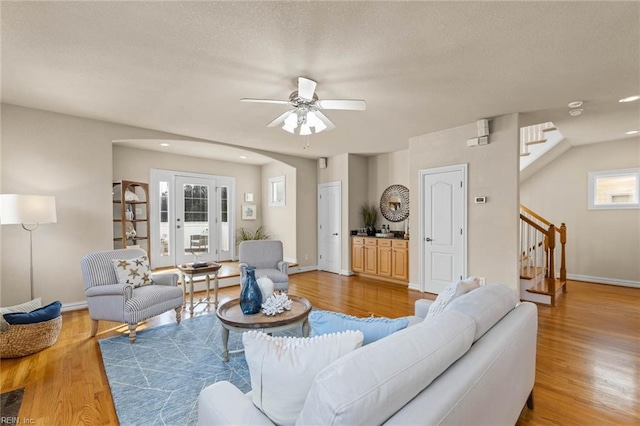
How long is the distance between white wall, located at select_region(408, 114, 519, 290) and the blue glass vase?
3229 mm

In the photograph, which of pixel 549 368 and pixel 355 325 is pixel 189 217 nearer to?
pixel 355 325

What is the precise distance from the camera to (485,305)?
5.06 feet

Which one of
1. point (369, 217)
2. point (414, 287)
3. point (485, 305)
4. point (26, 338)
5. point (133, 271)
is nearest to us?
point (485, 305)

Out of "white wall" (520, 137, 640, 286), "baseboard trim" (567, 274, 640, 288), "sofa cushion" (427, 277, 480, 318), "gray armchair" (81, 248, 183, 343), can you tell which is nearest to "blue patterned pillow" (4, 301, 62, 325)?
"gray armchair" (81, 248, 183, 343)

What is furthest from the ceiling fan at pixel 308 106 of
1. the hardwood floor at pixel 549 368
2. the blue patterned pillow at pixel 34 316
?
the blue patterned pillow at pixel 34 316

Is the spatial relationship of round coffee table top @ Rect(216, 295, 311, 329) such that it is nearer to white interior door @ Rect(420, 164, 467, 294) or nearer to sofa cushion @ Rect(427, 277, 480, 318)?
sofa cushion @ Rect(427, 277, 480, 318)

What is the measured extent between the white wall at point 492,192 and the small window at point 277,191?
374 cm

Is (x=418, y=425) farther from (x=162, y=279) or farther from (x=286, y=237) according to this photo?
(x=286, y=237)

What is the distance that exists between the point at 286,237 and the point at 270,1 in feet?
18.4

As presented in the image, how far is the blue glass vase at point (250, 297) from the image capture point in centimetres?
261

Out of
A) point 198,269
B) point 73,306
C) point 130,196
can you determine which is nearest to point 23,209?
point 73,306

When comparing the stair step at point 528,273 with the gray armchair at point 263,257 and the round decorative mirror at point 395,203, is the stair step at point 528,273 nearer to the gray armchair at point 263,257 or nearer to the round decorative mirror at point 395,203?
the round decorative mirror at point 395,203

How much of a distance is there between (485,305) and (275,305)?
1.65 meters

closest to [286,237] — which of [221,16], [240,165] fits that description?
[240,165]
